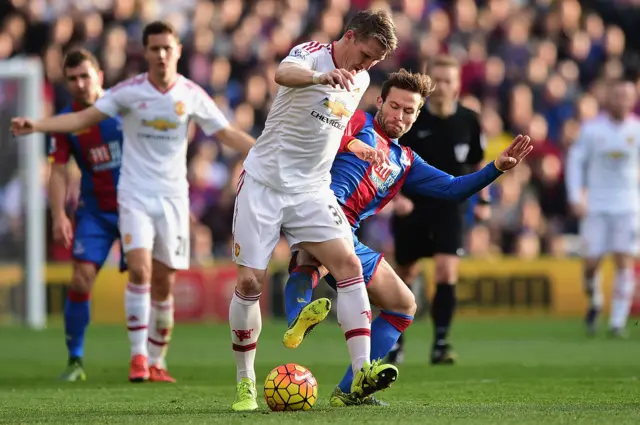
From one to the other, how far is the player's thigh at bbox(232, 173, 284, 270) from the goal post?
10.7m

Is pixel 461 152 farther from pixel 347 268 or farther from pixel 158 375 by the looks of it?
pixel 347 268

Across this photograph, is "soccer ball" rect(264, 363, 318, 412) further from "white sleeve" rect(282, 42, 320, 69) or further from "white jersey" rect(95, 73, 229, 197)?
"white jersey" rect(95, 73, 229, 197)

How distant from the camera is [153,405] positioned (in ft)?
25.8

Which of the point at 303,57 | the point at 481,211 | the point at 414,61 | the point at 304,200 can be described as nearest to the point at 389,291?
the point at 304,200

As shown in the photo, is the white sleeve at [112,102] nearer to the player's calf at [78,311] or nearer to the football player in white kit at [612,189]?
the player's calf at [78,311]

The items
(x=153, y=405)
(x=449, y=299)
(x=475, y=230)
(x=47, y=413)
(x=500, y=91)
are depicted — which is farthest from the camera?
(x=500, y=91)

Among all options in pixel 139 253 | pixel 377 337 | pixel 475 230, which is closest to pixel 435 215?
pixel 139 253

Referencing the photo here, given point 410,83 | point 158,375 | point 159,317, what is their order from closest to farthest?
point 410,83
point 158,375
point 159,317

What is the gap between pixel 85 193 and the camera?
35.0ft

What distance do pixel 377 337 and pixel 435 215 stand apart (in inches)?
150

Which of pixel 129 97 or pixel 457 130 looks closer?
pixel 129 97

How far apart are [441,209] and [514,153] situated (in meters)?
4.12

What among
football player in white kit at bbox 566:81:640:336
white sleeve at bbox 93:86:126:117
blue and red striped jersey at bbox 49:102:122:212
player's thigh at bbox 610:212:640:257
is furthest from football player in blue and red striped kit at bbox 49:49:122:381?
player's thigh at bbox 610:212:640:257

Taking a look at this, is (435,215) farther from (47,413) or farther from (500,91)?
(500,91)
